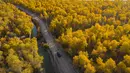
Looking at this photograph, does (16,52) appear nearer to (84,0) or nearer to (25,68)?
(25,68)

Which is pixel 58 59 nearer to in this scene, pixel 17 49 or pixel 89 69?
pixel 17 49

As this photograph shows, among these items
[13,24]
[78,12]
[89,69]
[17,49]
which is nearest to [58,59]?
[17,49]

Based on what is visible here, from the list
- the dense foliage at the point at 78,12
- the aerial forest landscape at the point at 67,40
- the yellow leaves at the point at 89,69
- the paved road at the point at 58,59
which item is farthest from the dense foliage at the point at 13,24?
the yellow leaves at the point at 89,69

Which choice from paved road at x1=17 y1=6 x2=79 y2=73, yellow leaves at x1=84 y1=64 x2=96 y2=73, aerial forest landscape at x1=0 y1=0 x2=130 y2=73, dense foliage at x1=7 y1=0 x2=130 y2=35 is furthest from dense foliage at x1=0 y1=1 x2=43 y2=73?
yellow leaves at x1=84 y1=64 x2=96 y2=73

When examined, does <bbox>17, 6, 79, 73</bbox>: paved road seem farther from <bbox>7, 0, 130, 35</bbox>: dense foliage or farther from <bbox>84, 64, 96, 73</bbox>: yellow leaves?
<bbox>84, 64, 96, 73</bbox>: yellow leaves

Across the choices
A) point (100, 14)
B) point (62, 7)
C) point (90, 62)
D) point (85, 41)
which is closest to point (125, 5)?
point (100, 14)

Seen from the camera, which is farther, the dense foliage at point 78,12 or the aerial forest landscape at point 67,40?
the dense foliage at point 78,12

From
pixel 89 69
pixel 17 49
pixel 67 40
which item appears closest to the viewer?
pixel 89 69

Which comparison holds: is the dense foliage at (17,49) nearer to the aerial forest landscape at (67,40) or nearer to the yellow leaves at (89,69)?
the aerial forest landscape at (67,40)
